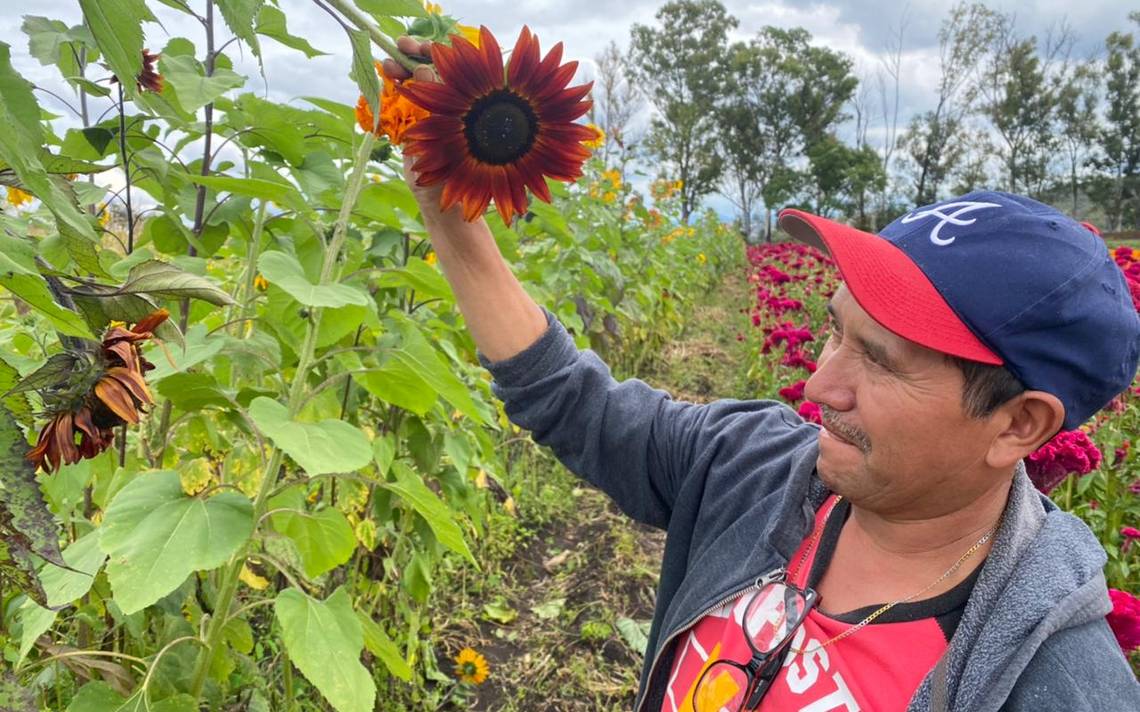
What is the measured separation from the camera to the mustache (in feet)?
3.74

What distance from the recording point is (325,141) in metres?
1.54

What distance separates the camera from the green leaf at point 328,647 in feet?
4.07

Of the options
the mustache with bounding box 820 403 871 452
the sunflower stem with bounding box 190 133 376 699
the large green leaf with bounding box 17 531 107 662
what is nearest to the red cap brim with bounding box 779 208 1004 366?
the mustache with bounding box 820 403 871 452

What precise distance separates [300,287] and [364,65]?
1.91 ft

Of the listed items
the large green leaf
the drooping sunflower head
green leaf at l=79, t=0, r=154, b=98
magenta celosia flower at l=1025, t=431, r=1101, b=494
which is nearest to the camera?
green leaf at l=79, t=0, r=154, b=98

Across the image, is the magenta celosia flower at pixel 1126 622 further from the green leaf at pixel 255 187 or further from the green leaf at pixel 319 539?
the green leaf at pixel 255 187

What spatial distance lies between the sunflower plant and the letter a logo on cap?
1.88 feet

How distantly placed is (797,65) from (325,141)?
48.4 meters

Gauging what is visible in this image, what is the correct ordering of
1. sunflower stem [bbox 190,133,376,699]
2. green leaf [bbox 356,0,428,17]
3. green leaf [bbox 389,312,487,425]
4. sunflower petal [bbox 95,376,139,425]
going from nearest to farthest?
sunflower petal [bbox 95,376,139,425] < green leaf [bbox 356,0,428,17] < sunflower stem [bbox 190,133,376,699] < green leaf [bbox 389,312,487,425]

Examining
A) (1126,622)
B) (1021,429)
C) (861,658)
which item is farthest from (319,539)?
(1126,622)

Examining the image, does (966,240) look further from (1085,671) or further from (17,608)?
(17,608)

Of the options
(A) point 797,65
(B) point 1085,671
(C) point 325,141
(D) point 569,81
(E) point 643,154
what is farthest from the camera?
(A) point 797,65

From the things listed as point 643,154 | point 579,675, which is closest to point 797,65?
point 643,154

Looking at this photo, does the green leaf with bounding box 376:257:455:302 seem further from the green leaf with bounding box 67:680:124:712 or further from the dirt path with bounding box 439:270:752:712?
the dirt path with bounding box 439:270:752:712
